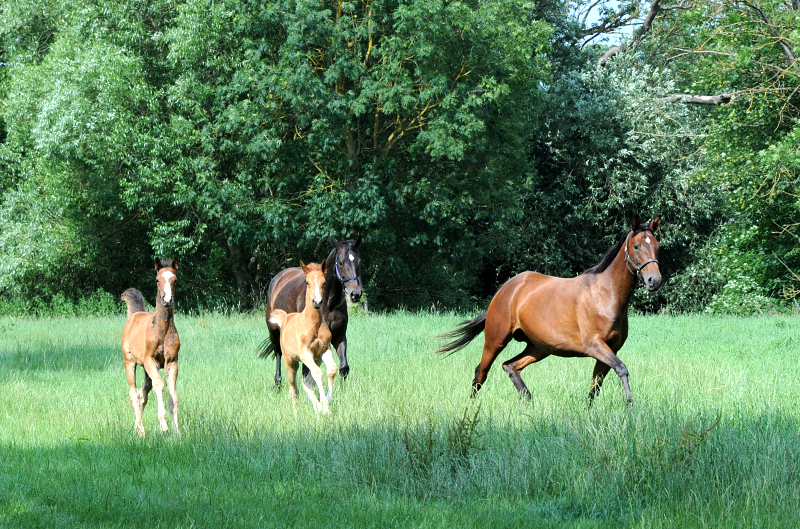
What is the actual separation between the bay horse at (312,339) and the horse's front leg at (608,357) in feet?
9.19

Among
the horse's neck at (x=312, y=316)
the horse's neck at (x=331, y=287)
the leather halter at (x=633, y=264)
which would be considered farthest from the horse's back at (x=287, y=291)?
the leather halter at (x=633, y=264)

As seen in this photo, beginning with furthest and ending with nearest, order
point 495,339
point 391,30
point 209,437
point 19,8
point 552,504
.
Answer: point 19,8 → point 391,30 → point 495,339 → point 209,437 → point 552,504

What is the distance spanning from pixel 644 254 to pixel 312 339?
11.9ft

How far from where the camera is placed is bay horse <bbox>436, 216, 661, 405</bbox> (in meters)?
8.88

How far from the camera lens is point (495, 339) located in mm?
10312

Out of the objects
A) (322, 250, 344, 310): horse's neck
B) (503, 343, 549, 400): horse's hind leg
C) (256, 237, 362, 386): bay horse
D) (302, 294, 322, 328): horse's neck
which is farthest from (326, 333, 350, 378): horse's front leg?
(503, 343, 549, 400): horse's hind leg

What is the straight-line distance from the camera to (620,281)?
911cm

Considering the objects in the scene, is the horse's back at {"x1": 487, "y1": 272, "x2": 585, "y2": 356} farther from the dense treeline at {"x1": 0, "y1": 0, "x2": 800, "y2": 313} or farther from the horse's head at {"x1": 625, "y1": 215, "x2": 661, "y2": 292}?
the dense treeline at {"x1": 0, "y1": 0, "x2": 800, "y2": 313}

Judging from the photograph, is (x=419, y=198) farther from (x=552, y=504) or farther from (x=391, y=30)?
(x=552, y=504)

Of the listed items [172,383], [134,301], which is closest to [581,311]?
[172,383]

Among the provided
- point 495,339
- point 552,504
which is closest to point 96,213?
point 495,339

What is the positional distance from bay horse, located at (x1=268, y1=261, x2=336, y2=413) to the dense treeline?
48.9ft

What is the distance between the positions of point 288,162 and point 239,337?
32.2ft

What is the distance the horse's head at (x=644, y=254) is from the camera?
8.57 metres
